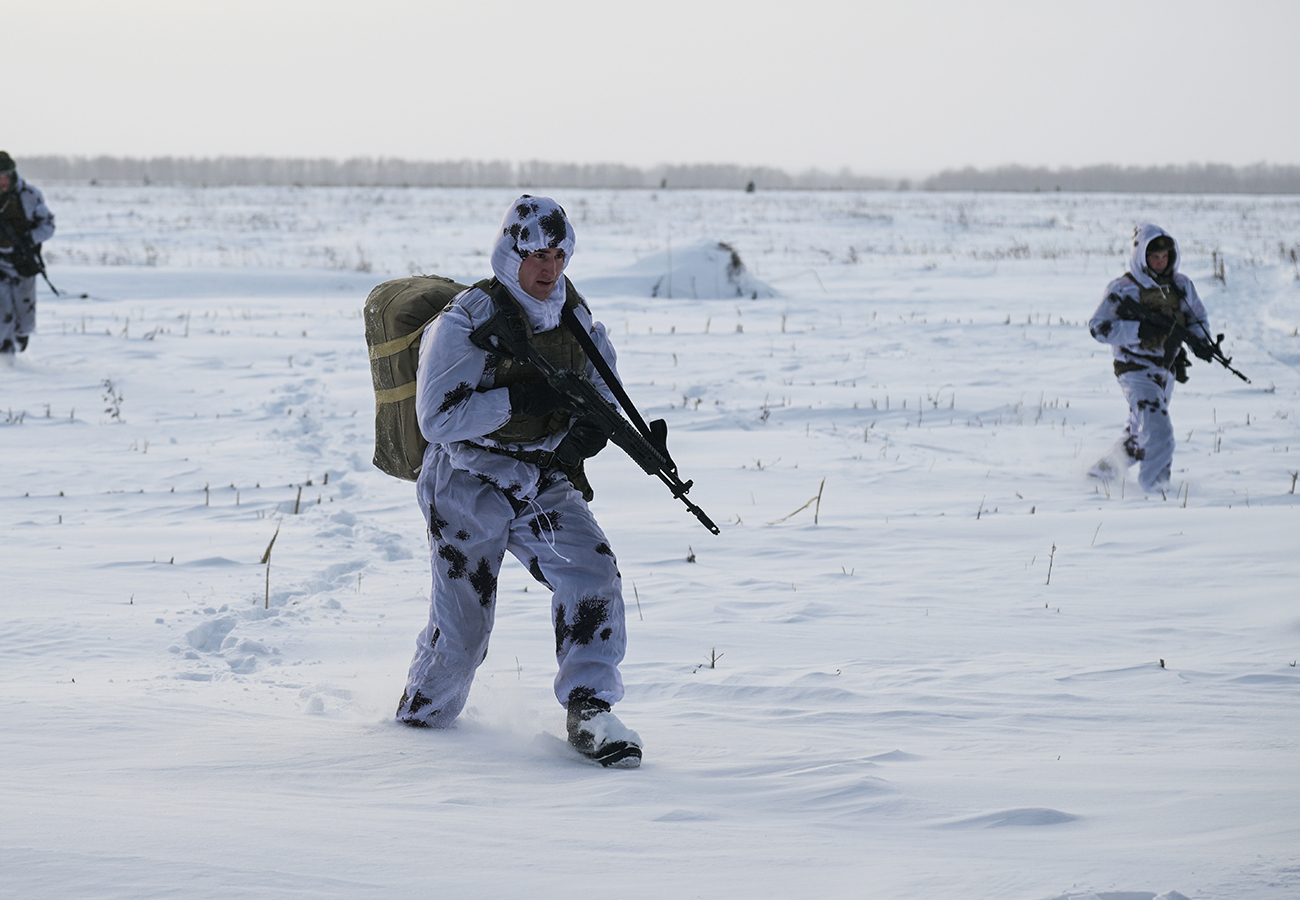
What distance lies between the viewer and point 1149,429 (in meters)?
7.07

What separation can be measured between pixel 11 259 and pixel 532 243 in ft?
25.4

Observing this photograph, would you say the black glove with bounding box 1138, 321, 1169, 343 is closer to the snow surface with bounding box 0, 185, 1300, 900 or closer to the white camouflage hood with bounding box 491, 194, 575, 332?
the snow surface with bounding box 0, 185, 1300, 900

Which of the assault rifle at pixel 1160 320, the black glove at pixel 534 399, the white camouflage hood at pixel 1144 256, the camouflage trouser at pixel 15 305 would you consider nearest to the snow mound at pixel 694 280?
the camouflage trouser at pixel 15 305

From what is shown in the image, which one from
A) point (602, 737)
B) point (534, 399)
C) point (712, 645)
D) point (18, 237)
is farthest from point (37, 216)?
point (602, 737)

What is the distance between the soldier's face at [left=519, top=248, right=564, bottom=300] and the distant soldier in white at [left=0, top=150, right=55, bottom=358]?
7.24 metres

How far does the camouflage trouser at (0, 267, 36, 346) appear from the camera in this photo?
9219mm

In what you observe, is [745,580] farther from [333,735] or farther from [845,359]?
[845,359]

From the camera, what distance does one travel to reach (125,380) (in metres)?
9.64

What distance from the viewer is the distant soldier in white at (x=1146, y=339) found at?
7.12m

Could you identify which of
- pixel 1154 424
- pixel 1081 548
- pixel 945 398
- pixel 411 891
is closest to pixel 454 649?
pixel 411 891

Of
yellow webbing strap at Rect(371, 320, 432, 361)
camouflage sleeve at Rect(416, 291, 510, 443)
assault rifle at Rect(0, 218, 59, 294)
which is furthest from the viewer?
assault rifle at Rect(0, 218, 59, 294)

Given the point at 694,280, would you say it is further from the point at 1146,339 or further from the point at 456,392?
the point at 456,392

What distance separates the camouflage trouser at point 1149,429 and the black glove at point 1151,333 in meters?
0.19

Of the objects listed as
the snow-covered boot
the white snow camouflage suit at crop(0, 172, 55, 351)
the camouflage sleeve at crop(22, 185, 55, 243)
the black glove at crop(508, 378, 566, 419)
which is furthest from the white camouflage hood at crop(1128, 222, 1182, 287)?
the camouflage sleeve at crop(22, 185, 55, 243)
